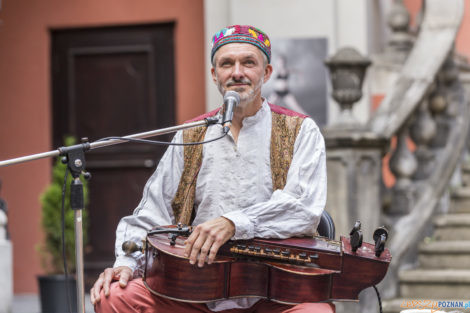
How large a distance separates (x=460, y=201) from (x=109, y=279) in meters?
4.16

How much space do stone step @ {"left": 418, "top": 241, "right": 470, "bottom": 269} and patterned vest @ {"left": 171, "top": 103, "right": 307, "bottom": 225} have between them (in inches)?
117

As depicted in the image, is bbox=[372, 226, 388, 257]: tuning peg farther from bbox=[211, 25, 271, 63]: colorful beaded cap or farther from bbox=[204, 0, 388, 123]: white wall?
bbox=[204, 0, 388, 123]: white wall

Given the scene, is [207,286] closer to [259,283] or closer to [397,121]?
[259,283]

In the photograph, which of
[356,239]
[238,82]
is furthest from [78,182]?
[356,239]

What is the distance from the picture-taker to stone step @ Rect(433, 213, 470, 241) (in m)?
7.05

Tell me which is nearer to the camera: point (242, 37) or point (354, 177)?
point (242, 37)

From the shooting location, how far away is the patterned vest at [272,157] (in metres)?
4.05

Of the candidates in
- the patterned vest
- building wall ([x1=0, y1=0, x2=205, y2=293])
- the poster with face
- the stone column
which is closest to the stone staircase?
the stone column

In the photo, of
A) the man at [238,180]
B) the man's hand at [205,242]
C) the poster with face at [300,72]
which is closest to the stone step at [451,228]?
the poster with face at [300,72]

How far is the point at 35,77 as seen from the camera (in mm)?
10148

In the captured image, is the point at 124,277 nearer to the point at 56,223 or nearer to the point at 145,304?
the point at 145,304

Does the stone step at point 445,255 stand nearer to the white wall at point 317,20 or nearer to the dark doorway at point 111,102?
the white wall at point 317,20

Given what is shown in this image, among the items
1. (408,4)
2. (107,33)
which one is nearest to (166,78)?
(107,33)

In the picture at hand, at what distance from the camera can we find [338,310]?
257 inches
